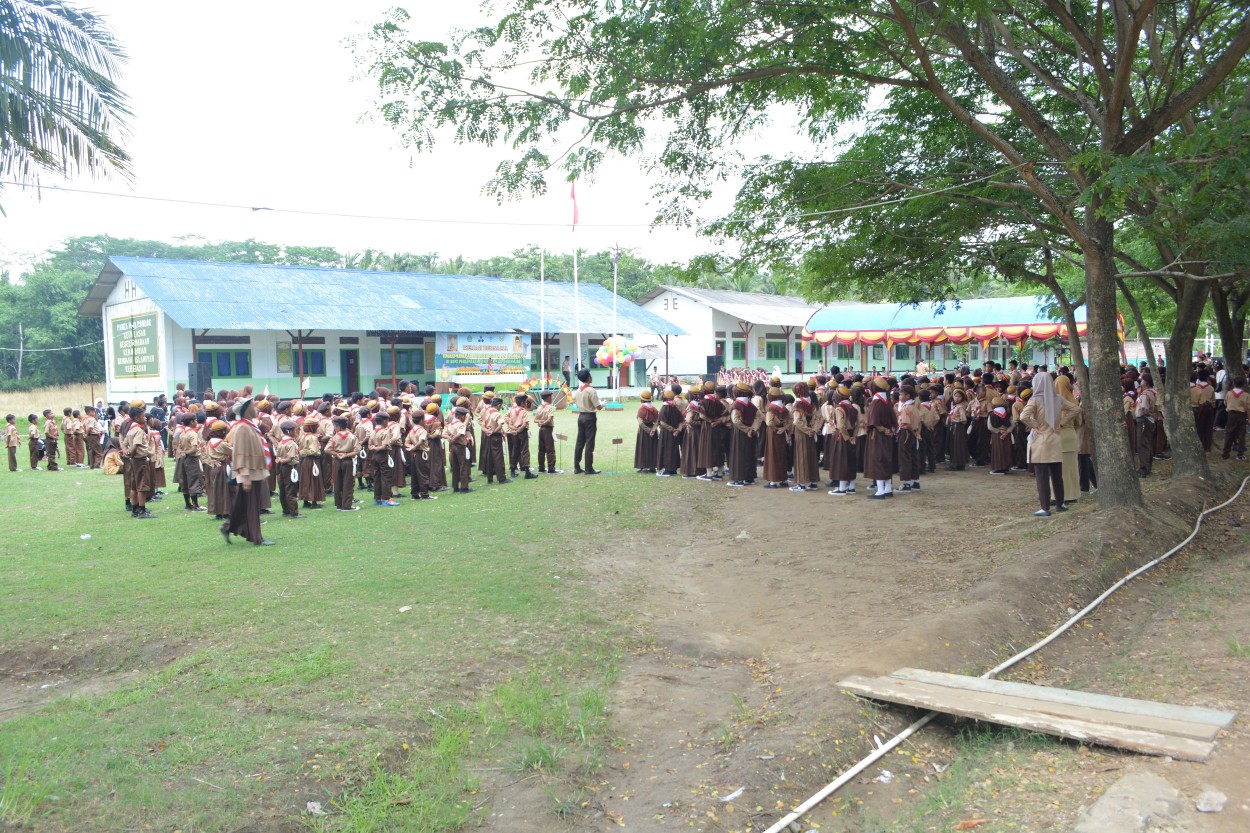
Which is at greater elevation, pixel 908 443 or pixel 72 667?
pixel 908 443

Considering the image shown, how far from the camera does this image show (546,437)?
17359mm

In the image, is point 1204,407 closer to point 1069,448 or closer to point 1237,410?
point 1237,410

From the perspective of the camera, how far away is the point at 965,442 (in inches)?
683

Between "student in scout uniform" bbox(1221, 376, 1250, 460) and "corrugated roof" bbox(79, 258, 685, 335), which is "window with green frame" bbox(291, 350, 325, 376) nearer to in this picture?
"corrugated roof" bbox(79, 258, 685, 335)

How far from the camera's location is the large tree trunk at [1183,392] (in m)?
13.5

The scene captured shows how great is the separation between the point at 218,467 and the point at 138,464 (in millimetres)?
1739

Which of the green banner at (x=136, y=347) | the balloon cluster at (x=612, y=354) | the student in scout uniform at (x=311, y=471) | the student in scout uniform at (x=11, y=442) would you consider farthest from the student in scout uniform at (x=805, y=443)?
the green banner at (x=136, y=347)

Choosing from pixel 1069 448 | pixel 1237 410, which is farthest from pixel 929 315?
pixel 1069 448

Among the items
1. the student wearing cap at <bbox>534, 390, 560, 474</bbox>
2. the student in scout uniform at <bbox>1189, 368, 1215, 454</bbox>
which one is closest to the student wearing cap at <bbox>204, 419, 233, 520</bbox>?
the student wearing cap at <bbox>534, 390, 560, 474</bbox>

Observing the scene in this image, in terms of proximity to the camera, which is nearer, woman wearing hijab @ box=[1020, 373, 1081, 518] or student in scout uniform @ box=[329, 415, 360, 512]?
woman wearing hijab @ box=[1020, 373, 1081, 518]

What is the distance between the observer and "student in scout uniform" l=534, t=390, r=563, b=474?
55.1 ft

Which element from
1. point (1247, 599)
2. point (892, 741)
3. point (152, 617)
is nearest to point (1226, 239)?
point (1247, 599)

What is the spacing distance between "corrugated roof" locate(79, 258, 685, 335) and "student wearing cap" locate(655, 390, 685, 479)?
18.1 metres

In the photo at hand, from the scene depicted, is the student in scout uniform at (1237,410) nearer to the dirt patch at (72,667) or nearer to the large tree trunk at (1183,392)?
the large tree trunk at (1183,392)
